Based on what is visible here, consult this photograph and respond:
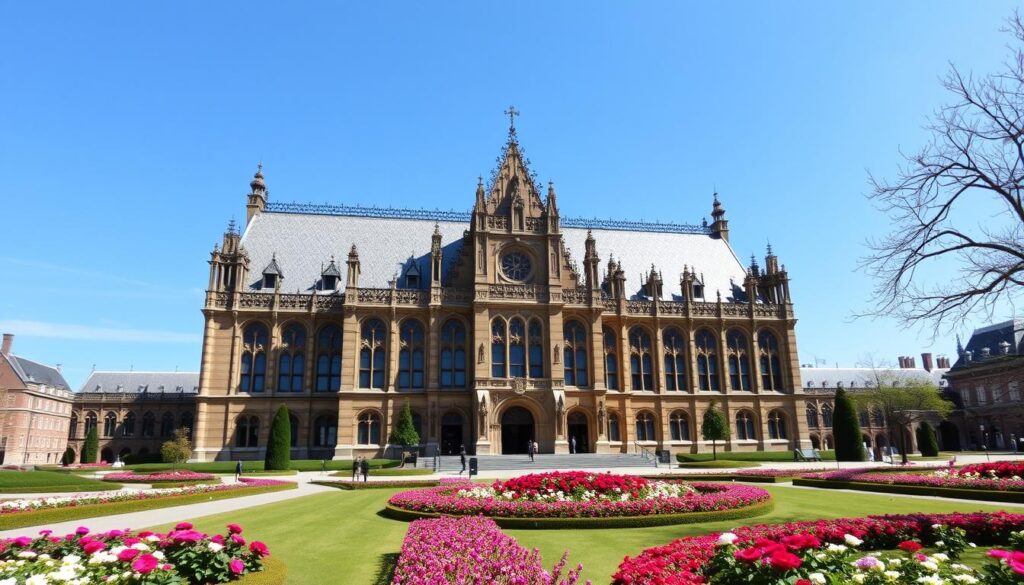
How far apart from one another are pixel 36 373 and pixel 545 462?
66.4 metres

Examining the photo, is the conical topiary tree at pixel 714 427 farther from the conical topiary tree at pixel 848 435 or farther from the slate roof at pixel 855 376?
the slate roof at pixel 855 376

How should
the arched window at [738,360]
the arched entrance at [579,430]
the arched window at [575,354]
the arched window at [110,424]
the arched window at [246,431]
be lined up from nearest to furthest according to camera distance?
1. the arched window at [246,431]
2. the arched entrance at [579,430]
3. the arched window at [575,354]
4. the arched window at [738,360]
5. the arched window at [110,424]

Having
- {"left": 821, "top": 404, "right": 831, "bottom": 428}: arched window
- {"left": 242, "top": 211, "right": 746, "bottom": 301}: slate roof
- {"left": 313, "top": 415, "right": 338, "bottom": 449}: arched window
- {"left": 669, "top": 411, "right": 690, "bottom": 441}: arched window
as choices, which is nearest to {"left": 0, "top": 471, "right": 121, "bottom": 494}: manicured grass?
{"left": 313, "top": 415, "right": 338, "bottom": 449}: arched window

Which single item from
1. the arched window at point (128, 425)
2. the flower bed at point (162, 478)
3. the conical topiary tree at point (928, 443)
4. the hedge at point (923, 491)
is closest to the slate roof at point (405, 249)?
the conical topiary tree at point (928, 443)

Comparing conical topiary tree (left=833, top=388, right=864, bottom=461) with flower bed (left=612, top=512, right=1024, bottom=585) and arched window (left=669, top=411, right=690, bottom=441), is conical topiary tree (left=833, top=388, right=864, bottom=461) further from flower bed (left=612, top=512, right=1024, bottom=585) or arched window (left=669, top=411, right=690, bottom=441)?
flower bed (left=612, top=512, right=1024, bottom=585)

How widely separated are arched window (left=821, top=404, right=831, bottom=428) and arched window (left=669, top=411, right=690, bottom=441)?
1037 inches

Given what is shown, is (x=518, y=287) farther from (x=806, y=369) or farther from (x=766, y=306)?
(x=806, y=369)

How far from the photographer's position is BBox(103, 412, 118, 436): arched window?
6706 cm

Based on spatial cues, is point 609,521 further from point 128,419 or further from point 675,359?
point 128,419

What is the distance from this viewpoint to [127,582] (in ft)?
26.8

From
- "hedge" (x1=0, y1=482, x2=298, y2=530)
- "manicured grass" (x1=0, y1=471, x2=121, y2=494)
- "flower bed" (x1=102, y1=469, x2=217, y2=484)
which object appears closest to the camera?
"hedge" (x1=0, y1=482, x2=298, y2=530)

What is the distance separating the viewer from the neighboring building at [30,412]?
65250mm

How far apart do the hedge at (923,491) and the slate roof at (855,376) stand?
60.8m

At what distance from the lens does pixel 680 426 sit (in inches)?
2223
